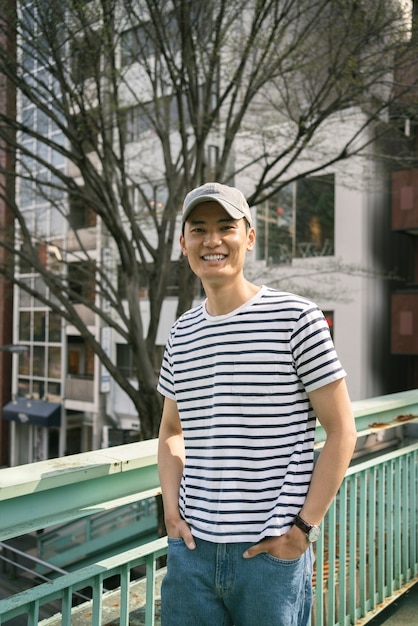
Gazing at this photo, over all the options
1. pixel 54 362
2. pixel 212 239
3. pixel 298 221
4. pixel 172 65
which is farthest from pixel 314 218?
pixel 212 239

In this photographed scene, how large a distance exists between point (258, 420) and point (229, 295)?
1.19 feet

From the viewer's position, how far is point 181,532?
159 cm

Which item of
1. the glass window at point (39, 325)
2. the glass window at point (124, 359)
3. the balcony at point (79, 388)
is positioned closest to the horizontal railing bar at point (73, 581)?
the glass window at point (124, 359)

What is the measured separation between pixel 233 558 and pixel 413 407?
2162 millimetres

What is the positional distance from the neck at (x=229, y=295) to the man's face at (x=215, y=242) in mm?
31

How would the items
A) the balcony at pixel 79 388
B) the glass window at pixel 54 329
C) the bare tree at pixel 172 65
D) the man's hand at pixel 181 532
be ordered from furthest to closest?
1. the glass window at pixel 54 329
2. the balcony at pixel 79 388
3. the bare tree at pixel 172 65
4. the man's hand at pixel 181 532

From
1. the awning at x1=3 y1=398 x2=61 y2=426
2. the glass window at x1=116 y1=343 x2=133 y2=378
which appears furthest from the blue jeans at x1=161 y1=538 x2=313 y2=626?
the awning at x1=3 y1=398 x2=61 y2=426

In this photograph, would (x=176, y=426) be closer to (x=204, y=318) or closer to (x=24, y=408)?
(x=204, y=318)

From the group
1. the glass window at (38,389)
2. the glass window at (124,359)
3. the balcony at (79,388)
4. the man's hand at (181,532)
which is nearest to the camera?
the man's hand at (181,532)

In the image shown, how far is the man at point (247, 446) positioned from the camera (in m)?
1.48

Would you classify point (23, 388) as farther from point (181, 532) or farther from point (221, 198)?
point (221, 198)

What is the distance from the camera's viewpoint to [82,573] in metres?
1.70

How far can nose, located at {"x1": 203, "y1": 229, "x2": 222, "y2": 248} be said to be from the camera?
163 cm

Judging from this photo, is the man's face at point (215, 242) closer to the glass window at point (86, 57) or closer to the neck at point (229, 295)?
the neck at point (229, 295)
